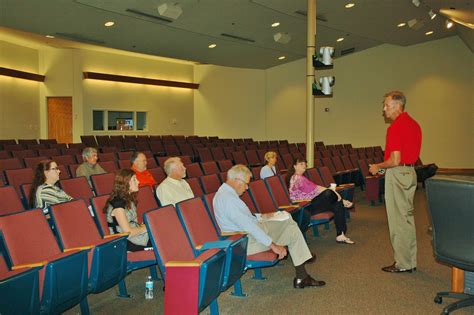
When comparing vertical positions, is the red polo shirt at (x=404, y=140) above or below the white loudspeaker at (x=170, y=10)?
below

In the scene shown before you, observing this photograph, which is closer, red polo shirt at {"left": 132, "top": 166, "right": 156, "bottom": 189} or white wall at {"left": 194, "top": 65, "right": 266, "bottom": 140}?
red polo shirt at {"left": 132, "top": 166, "right": 156, "bottom": 189}

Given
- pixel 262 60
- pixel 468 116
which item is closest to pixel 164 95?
pixel 262 60

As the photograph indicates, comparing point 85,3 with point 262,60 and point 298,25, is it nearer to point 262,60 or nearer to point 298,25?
point 298,25

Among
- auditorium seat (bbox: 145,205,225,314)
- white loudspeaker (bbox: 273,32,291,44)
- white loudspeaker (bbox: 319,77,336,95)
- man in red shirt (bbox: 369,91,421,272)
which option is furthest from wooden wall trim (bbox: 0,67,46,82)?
auditorium seat (bbox: 145,205,225,314)

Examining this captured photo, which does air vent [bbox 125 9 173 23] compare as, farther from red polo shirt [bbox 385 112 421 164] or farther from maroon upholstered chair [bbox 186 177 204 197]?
red polo shirt [bbox 385 112 421 164]

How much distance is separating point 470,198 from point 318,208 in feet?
10.1

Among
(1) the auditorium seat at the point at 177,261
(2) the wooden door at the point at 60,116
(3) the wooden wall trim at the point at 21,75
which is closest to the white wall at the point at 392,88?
(2) the wooden door at the point at 60,116

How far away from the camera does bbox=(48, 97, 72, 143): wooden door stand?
17.5 metres

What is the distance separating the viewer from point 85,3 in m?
10.3

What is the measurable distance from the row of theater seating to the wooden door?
533 inches

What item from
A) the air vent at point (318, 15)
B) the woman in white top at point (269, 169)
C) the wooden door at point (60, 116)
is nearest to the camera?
the woman in white top at point (269, 169)

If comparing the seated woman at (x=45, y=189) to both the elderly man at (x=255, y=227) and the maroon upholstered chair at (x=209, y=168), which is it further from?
the maroon upholstered chair at (x=209, y=168)

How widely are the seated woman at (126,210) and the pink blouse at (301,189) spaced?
2.59 meters

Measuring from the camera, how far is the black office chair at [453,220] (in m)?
3.37
